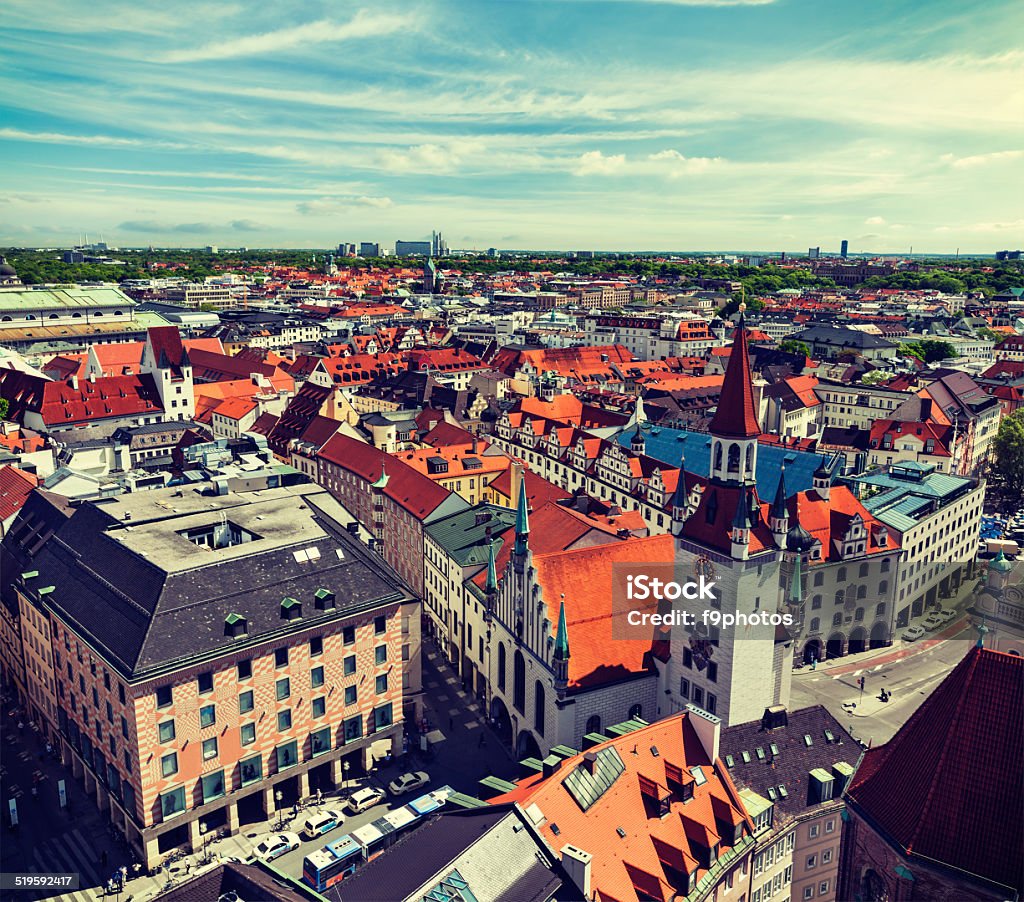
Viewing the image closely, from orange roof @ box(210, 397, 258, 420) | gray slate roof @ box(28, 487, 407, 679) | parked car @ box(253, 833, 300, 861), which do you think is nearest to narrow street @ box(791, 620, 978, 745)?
gray slate roof @ box(28, 487, 407, 679)

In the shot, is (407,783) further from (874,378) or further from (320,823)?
(874,378)

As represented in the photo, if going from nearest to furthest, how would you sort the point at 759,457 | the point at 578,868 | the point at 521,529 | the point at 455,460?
1. the point at 578,868
2. the point at 521,529
3. the point at 759,457
4. the point at 455,460

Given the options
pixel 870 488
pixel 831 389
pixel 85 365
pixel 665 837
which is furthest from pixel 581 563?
pixel 85 365

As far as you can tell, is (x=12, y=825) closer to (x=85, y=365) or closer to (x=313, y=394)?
(x=313, y=394)

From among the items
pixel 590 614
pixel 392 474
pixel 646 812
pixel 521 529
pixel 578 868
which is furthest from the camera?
pixel 392 474

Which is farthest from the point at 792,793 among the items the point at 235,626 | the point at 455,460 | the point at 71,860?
the point at 455,460

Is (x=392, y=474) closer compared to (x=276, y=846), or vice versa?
(x=276, y=846)

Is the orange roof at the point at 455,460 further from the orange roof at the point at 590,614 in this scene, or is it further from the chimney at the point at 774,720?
the chimney at the point at 774,720
